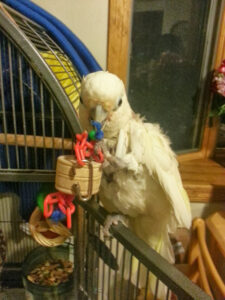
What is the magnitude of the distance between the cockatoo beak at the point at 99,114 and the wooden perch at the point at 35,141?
130 millimetres

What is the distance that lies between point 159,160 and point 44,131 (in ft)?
0.80

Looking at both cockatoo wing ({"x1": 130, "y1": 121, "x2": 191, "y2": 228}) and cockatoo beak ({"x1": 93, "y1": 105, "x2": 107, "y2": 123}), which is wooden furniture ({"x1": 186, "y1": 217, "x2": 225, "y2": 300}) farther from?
cockatoo beak ({"x1": 93, "y1": 105, "x2": 107, "y2": 123})

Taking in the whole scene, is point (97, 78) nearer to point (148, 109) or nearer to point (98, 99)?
point (98, 99)

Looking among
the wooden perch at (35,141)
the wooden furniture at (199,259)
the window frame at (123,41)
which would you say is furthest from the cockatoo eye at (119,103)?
the wooden furniture at (199,259)

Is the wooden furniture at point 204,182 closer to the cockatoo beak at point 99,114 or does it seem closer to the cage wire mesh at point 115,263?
the cage wire mesh at point 115,263

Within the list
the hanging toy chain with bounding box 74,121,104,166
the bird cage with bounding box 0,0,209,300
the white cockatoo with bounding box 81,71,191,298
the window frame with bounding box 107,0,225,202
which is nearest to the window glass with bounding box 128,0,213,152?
the window frame with bounding box 107,0,225,202

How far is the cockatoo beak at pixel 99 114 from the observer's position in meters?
0.46

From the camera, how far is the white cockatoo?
462mm

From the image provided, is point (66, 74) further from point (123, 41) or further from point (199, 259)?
point (199, 259)

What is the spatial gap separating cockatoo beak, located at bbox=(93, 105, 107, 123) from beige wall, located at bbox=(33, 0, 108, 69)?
0.49 meters

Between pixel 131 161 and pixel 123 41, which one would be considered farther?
pixel 123 41

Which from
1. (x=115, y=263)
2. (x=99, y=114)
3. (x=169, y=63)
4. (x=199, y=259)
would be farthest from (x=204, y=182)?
(x=99, y=114)

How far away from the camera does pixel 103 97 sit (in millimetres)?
449

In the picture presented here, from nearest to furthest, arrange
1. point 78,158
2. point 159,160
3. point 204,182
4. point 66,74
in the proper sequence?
point 78,158
point 159,160
point 66,74
point 204,182
